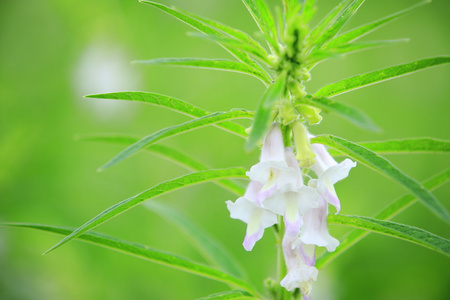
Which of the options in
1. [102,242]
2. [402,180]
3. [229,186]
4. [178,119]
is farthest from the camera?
[178,119]

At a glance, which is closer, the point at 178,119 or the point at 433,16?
the point at 178,119

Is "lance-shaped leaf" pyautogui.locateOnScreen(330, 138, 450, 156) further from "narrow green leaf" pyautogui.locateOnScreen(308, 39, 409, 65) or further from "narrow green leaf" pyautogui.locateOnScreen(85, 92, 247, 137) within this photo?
"narrow green leaf" pyautogui.locateOnScreen(85, 92, 247, 137)

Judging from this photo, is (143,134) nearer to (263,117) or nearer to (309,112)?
(309,112)

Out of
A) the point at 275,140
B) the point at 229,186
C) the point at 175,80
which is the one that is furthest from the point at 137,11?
the point at 275,140

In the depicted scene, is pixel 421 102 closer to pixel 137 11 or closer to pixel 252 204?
pixel 137 11

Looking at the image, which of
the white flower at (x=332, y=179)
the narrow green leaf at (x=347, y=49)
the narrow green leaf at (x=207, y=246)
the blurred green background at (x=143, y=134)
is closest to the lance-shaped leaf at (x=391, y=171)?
the white flower at (x=332, y=179)

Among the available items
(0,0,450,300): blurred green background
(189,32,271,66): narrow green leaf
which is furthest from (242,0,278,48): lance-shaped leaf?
Answer: (0,0,450,300): blurred green background

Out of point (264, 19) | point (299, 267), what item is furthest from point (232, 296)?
point (264, 19)
